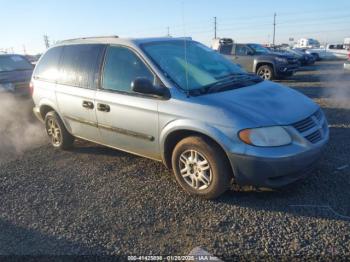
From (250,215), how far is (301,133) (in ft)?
3.31

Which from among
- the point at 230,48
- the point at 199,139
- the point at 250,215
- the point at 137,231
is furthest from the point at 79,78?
the point at 230,48

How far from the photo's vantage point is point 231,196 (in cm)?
389

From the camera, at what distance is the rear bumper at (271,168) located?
3.36 m

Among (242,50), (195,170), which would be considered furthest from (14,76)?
(242,50)

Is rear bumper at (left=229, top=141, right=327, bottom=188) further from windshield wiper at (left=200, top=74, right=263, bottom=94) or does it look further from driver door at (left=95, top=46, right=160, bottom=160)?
driver door at (left=95, top=46, right=160, bottom=160)

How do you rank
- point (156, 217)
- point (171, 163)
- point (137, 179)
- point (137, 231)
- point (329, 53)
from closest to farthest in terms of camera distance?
1. point (137, 231)
2. point (156, 217)
3. point (171, 163)
4. point (137, 179)
5. point (329, 53)

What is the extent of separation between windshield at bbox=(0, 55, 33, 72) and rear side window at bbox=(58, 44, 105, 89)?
16.8 feet

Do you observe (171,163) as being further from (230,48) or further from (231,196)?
(230,48)

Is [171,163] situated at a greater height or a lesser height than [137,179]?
greater

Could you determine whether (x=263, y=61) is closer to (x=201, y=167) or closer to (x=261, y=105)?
(x=261, y=105)

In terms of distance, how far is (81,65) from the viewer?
4.95 meters

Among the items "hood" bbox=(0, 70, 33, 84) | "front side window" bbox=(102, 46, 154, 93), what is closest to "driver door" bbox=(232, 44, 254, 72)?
"hood" bbox=(0, 70, 33, 84)

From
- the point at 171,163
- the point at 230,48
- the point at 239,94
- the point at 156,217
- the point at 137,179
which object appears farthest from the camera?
the point at 230,48

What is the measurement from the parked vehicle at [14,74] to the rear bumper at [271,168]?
281 inches
